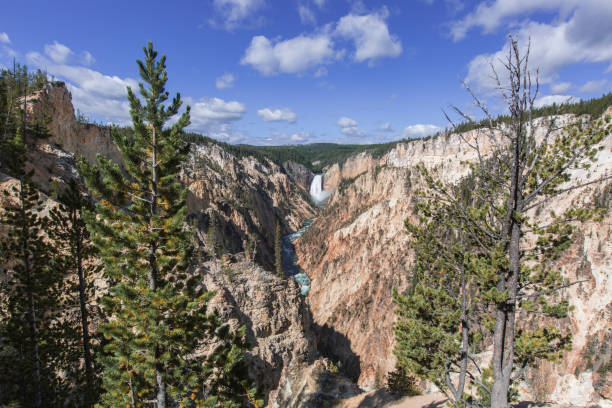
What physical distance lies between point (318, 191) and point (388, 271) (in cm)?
12186

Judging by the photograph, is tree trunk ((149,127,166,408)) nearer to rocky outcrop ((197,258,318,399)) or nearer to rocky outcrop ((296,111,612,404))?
rocky outcrop ((296,111,612,404))

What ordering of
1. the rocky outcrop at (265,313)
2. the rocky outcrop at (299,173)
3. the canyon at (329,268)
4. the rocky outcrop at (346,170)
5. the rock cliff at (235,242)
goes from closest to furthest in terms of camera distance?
A: the rocky outcrop at (265,313) → the rock cliff at (235,242) → the canyon at (329,268) → the rocky outcrop at (346,170) → the rocky outcrop at (299,173)

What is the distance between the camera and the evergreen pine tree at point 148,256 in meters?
7.59

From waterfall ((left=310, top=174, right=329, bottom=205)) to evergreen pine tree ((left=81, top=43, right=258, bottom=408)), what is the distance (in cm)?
15212

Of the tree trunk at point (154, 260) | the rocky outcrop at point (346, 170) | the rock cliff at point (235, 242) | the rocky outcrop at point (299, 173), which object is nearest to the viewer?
the tree trunk at point (154, 260)

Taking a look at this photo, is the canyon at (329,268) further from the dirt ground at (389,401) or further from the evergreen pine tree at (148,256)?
the evergreen pine tree at (148,256)

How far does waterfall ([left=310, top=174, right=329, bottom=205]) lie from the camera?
165500 millimetres

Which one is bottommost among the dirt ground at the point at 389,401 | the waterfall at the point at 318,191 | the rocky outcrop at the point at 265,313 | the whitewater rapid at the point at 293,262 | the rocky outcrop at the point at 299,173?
the whitewater rapid at the point at 293,262

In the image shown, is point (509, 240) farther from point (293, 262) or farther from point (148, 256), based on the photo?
point (293, 262)

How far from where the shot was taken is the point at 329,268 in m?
63.5

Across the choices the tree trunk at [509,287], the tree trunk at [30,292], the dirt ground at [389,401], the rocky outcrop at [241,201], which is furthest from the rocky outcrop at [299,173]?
the tree trunk at [509,287]

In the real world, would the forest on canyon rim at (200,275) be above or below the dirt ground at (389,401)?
above

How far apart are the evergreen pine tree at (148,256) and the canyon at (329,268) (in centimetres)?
144

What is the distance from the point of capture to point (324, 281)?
6097 centimetres
